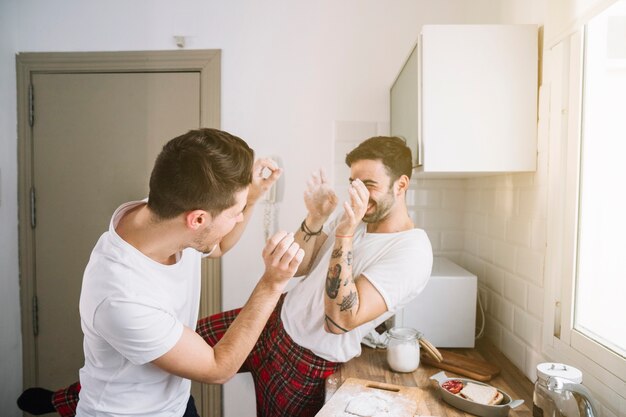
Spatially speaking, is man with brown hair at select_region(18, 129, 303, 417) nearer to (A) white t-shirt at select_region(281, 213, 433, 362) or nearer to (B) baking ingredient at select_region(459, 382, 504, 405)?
(A) white t-shirt at select_region(281, 213, 433, 362)

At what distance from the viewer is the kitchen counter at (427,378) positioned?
1254 millimetres

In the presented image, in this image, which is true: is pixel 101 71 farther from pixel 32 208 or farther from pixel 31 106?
pixel 32 208

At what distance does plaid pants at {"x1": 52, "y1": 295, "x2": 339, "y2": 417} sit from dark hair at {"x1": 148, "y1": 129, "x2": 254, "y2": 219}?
69 centimetres

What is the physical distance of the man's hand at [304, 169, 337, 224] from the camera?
1.66 metres

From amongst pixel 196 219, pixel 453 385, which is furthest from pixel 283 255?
pixel 453 385

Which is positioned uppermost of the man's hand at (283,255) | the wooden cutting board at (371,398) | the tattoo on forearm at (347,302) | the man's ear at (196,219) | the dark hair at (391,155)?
the dark hair at (391,155)

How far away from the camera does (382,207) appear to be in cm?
159

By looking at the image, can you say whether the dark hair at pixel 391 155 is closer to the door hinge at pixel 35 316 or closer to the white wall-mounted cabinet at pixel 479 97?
the white wall-mounted cabinet at pixel 479 97

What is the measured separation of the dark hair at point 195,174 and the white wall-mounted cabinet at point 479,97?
70cm

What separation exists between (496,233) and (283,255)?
43.4 inches

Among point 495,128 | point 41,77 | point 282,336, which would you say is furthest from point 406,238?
A: point 41,77

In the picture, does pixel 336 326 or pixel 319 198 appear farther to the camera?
pixel 319 198

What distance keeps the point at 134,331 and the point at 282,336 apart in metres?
0.69

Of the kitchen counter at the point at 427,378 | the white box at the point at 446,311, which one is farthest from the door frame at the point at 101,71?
the white box at the point at 446,311
